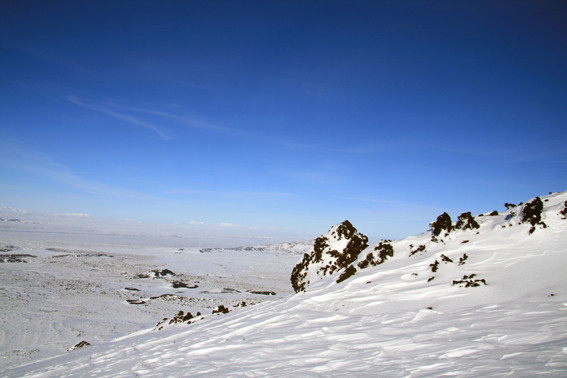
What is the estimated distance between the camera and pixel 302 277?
1412 centimetres

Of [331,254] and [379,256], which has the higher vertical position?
[379,256]

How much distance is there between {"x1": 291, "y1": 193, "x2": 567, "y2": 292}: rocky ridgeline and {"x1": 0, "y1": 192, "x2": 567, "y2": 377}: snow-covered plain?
7 centimetres

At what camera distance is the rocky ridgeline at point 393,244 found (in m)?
7.61

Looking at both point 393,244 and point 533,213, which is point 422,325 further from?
point 393,244

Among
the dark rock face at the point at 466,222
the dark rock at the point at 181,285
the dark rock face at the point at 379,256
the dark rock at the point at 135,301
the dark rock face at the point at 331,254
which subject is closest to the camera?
the dark rock face at the point at 466,222

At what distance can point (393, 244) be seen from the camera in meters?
10.9

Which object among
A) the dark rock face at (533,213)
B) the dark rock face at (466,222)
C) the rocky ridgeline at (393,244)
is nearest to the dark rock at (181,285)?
the rocky ridgeline at (393,244)

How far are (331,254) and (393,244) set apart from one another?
11.9 ft

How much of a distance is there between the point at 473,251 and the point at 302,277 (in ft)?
25.8

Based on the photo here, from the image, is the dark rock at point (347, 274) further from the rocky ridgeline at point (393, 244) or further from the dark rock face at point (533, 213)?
the dark rock face at point (533, 213)

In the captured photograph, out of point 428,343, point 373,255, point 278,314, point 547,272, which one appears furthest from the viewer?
point 373,255

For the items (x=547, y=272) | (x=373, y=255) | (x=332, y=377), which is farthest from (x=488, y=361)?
(x=373, y=255)

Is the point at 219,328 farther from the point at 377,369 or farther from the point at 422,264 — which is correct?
the point at 422,264

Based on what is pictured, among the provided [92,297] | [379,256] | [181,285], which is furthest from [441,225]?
[181,285]
